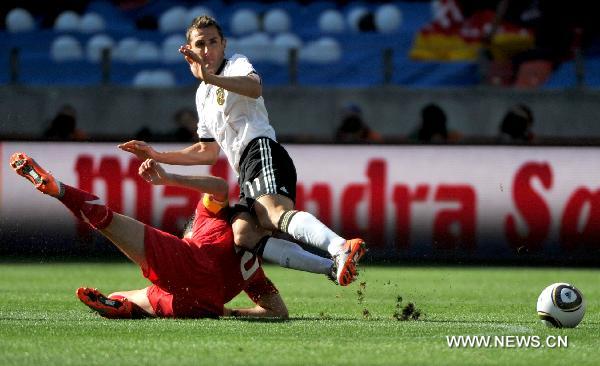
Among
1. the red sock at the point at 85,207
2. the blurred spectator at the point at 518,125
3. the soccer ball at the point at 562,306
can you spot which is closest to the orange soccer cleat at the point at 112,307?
the red sock at the point at 85,207

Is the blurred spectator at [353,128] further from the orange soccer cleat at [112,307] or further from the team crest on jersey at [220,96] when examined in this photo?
the orange soccer cleat at [112,307]

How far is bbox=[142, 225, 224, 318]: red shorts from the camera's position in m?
8.12

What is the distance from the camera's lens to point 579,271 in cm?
1452

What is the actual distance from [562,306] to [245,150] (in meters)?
2.43

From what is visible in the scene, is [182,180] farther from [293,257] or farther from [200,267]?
[293,257]

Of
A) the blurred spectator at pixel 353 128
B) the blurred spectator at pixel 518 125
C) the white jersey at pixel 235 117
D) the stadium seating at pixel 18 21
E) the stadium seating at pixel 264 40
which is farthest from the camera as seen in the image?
the stadium seating at pixel 18 21

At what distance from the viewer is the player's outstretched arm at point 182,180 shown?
8250 mm

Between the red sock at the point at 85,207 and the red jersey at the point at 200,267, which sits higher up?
the red sock at the point at 85,207

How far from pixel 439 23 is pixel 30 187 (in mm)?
8407

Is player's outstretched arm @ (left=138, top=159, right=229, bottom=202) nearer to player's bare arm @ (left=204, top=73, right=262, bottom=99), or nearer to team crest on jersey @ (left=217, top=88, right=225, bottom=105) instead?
player's bare arm @ (left=204, top=73, right=262, bottom=99)

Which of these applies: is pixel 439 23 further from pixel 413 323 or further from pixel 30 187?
pixel 413 323

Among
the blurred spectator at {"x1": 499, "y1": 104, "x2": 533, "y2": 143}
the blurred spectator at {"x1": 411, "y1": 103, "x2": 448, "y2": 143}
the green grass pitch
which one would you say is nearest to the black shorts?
the green grass pitch

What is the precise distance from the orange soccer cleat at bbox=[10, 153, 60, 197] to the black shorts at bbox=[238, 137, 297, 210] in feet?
4.48

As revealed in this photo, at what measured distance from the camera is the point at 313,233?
843 centimetres
